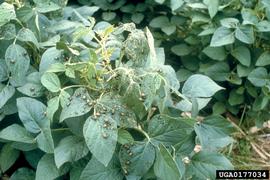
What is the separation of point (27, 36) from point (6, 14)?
0.09m

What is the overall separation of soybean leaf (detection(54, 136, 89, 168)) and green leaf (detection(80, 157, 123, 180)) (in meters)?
0.04

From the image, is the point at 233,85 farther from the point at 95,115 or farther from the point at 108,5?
the point at 95,115

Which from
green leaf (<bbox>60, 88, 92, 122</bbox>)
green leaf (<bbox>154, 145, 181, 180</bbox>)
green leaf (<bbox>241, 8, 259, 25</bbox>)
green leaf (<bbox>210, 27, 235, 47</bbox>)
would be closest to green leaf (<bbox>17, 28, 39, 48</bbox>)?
green leaf (<bbox>60, 88, 92, 122</bbox>)

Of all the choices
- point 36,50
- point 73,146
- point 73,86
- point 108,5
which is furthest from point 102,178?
point 108,5

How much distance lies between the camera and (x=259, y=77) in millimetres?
2143

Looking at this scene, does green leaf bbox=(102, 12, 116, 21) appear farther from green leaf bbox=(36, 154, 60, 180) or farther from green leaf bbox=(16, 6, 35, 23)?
green leaf bbox=(36, 154, 60, 180)

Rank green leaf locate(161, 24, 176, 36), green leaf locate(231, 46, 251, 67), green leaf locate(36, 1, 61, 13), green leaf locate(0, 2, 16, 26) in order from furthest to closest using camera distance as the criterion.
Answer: green leaf locate(161, 24, 176, 36) → green leaf locate(231, 46, 251, 67) → green leaf locate(36, 1, 61, 13) → green leaf locate(0, 2, 16, 26)

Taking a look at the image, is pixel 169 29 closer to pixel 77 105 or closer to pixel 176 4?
pixel 176 4

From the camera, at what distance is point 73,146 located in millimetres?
1341

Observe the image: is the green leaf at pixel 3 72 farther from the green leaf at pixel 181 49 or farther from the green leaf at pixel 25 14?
the green leaf at pixel 181 49

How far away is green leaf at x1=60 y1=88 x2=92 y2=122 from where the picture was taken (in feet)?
4.15

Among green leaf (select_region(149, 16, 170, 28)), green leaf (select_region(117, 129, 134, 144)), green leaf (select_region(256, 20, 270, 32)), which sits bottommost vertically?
green leaf (select_region(149, 16, 170, 28))

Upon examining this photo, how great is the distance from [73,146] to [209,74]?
1093 mm

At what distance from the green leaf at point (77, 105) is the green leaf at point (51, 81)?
55mm
